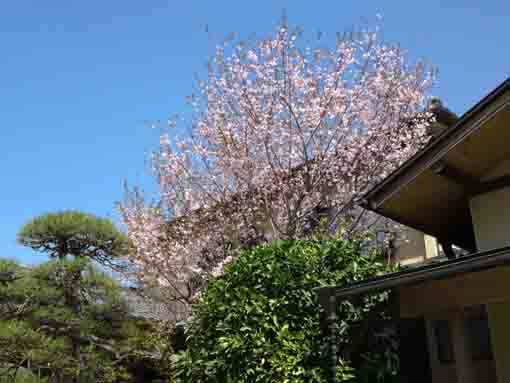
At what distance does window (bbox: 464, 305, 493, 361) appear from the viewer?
7671 mm

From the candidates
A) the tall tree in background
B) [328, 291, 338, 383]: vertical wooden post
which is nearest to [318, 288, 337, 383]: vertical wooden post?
[328, 291, 338, 383]: vertical wooden post

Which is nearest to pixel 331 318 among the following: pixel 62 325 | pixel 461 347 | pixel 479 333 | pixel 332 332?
pixel 332 332

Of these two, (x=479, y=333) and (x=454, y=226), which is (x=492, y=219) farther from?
(x=479, y=333)

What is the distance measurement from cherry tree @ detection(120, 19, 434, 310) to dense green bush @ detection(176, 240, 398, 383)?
3.62m

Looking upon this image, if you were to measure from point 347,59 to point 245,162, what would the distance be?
303 cm

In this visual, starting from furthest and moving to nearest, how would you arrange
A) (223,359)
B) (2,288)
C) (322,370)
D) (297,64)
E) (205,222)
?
(205,222) < (297,64) < (2,288) < (223,359) < (322,370)

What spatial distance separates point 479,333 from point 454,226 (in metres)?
1.59

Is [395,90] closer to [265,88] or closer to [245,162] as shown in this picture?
[265,88]

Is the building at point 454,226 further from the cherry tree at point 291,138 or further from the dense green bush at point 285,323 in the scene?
the cherry tree at point 291,138

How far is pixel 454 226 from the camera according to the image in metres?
7.78

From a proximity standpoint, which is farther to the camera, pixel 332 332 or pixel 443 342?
pixel 443 342

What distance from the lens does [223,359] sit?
20.9ft

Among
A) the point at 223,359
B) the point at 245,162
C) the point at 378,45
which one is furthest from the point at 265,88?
the point at 223,359

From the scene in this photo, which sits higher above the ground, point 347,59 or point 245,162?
point 347,59
